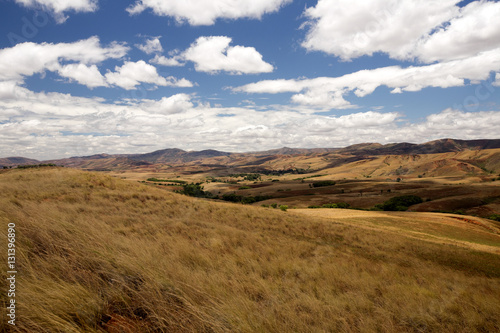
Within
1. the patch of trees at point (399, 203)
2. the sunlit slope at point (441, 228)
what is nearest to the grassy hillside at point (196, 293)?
the sunlit slope at point (441, 228)

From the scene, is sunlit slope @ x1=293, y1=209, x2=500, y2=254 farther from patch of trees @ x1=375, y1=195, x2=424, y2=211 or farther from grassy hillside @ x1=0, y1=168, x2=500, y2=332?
grassy hillside @ x1=0, y1=168, x2=500, y2=332

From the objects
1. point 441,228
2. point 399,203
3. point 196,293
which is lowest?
point 399,203

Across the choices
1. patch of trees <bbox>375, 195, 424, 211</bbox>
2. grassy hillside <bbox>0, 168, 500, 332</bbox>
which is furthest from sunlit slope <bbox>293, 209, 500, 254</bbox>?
grassy hillside <bbox>0, 168, 500, 332</bbox>

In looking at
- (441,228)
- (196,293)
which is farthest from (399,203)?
(196,293)

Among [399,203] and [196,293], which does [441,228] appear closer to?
[399,203]

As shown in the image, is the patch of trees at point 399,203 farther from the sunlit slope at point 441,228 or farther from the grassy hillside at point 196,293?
the grassy hillside at point 196,293

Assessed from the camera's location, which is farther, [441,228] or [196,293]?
[441,228]

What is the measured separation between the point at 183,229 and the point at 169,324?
7606 millimetres

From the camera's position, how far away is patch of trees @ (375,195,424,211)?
61.5 metres

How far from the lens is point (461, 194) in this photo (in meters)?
72.5

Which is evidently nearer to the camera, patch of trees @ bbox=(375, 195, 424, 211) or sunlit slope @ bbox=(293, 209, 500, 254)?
sunlit slope @ bbox=(293, 209, 500, 254)

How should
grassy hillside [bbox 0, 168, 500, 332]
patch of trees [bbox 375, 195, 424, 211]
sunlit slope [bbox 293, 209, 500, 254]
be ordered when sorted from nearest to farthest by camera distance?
grassy hillside [bbox 0, 168, 500, 332]
sunlit slope [bbox 293, 209, 500, 254]
patch of trees [bbox 375, 195, 424, 211]

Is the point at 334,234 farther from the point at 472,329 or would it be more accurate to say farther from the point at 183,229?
the point at 472,329

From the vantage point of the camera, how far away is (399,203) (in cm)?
6481
